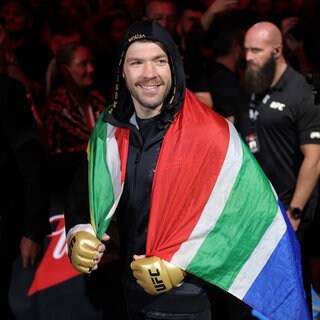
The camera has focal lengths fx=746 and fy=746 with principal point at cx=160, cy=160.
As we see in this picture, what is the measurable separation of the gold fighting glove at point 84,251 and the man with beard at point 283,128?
1.56 meters

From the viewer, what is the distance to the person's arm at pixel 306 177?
169 inches

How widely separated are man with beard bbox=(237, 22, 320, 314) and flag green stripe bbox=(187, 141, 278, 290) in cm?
125

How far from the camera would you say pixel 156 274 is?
2955 mm

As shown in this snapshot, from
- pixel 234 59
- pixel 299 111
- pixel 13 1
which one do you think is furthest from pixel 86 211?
pixel 13 1

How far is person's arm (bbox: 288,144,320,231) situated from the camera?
169 inches

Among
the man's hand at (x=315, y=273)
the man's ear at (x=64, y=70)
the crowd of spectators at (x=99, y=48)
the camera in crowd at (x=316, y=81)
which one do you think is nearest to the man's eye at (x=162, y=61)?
the camera in crowd at (x=316, y=81)

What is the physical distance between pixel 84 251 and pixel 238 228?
2.13 feet

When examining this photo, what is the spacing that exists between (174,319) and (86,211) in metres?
0.63

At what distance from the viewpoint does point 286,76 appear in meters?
4.49

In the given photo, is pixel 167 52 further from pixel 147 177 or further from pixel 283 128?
pixel 283 128

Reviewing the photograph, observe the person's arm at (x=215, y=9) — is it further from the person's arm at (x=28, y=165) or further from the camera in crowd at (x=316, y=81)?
the person's arm at (x=28, y=165)

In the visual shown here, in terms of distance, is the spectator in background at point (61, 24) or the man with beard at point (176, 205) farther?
the spectator in background at point (61, 24)

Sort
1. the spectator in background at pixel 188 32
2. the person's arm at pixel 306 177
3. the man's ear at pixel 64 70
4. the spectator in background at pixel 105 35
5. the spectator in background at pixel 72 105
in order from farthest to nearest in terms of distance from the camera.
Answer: the spectator in background at pixel 105 35, the man's ear at pixel 64 70, the spectator in background at pixel 188 32, the spectator in background at pixel 72 105, the person's arm at pixel 306 177

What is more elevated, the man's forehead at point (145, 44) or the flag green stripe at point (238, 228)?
the man's forehead at point (145, 44)
